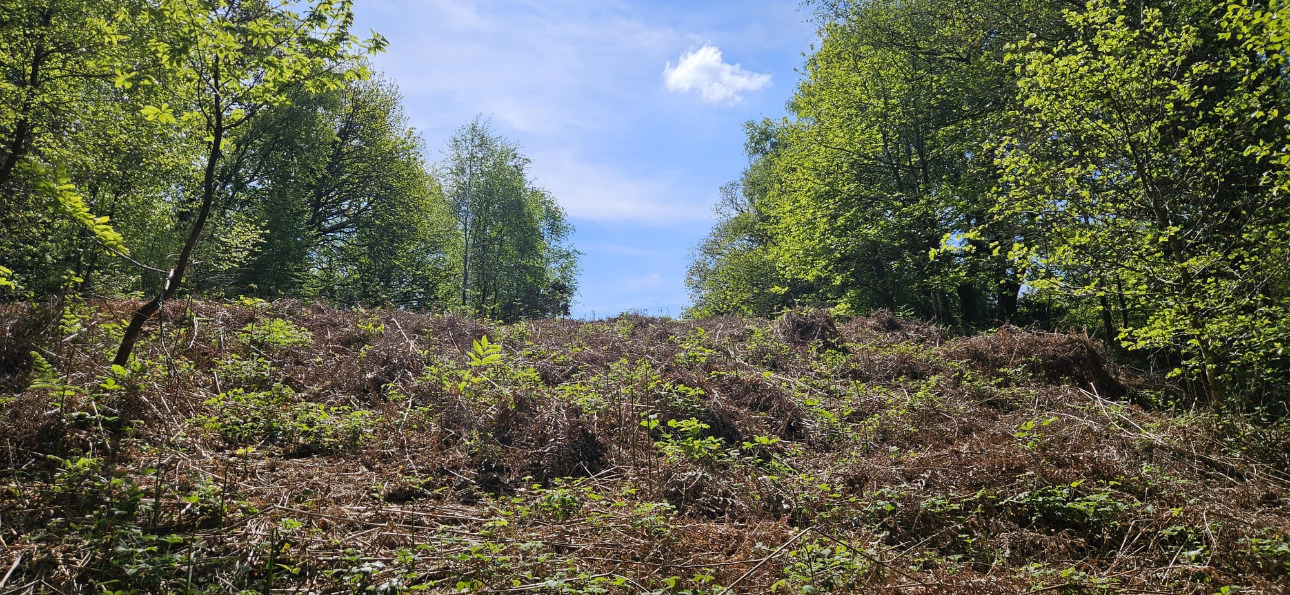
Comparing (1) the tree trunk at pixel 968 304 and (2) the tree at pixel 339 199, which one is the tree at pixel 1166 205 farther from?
(2) the tree at pixel 339 199

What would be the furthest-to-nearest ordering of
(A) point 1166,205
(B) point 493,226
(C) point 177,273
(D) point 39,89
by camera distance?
(B) point 493,226
(D) point 39,89
(A) point 1166,205
(C) point 177,273

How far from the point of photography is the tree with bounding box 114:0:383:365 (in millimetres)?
5637

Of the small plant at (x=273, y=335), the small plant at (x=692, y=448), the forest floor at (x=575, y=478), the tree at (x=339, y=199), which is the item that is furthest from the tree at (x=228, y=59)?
the tree at (x=339, y=199)

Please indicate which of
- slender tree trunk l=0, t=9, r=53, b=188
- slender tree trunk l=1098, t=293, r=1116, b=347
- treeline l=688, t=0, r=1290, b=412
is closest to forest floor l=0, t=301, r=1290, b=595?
treeline l=688, t=0, r=1290, b=412

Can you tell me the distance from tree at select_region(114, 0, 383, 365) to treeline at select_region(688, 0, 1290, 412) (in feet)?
28.4

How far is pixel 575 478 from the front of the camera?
5941mm

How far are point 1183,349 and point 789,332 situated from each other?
6.18 m

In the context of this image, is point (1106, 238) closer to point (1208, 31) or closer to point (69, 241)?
point (1208, 31)

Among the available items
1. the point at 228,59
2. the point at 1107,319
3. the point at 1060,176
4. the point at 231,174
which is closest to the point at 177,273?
the point at 228,59

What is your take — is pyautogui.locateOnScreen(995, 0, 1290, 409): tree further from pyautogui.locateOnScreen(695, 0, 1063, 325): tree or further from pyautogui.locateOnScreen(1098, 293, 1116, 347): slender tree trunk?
pyautogui.locateOnScreen(695, 0, 1063, 325): tree

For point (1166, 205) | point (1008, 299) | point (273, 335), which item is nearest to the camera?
point (1166, 205)

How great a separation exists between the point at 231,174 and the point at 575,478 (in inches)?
844

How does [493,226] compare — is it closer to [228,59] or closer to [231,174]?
[231,174]

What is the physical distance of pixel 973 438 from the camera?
21.1 ft
